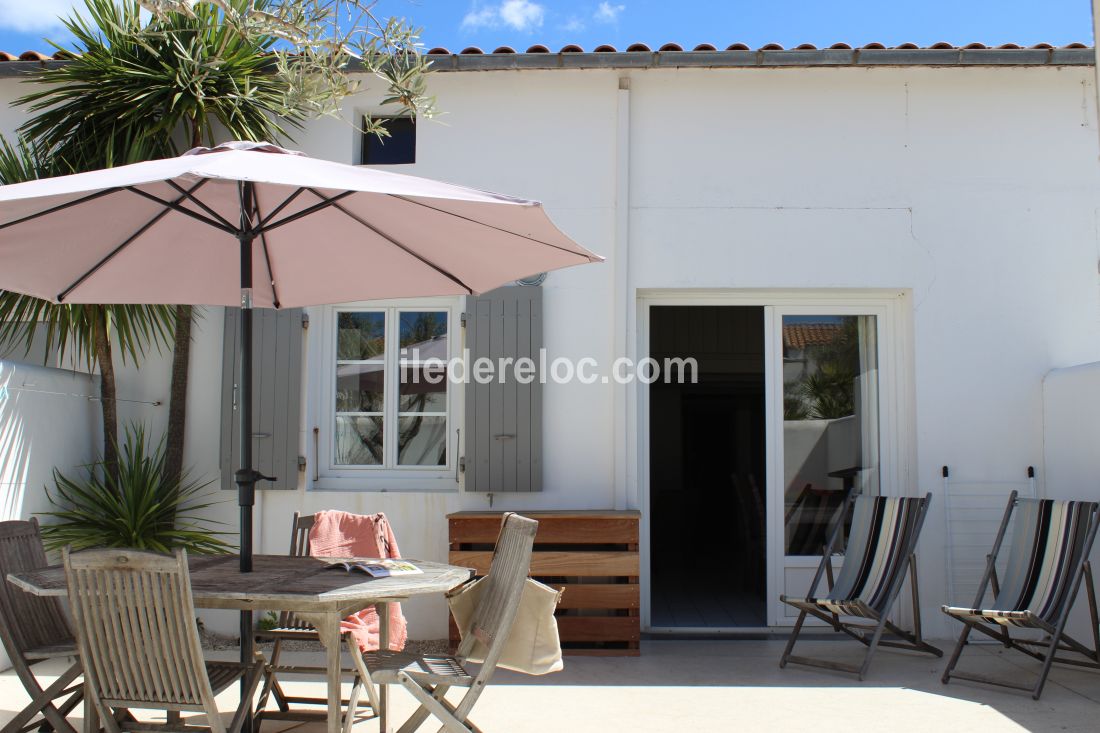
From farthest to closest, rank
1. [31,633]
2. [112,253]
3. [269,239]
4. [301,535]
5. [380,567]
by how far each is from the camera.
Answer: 1. [301,535]
2. [269,239]
3. [112,253]
4. [31,633]
5. [380,567]

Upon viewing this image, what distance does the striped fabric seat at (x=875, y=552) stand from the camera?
→ 208 inches

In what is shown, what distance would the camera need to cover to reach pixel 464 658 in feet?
11.4

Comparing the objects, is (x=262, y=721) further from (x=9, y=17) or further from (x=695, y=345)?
(x=695, y=345)

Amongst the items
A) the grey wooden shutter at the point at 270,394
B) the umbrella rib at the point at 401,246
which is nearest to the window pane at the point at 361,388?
the grey wooden shutter at the point at 270,394

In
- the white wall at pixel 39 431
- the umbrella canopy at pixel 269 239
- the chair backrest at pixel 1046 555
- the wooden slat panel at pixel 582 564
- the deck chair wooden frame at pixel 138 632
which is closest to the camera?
the deck chair wooden frame at pixel 138 632

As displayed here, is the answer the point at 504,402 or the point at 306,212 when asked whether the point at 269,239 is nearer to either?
the point at 306,212

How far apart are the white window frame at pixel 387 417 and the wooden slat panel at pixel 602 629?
124 cm


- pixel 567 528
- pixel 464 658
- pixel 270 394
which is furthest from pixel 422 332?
pixel 464 658

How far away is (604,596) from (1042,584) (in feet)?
7.48

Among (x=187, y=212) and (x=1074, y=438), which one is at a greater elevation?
(x=187, y=212)

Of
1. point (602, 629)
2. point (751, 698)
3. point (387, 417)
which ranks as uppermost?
point (387, 417)

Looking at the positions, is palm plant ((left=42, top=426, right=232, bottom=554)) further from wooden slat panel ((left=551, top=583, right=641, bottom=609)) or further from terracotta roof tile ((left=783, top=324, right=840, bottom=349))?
terracotta roof tile ((left=783, top=324, right=840, bottom=349))

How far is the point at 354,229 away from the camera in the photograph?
3.99 m

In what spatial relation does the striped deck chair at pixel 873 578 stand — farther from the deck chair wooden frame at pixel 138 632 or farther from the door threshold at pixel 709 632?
the deck chair wooden frame at pixel 138 632
